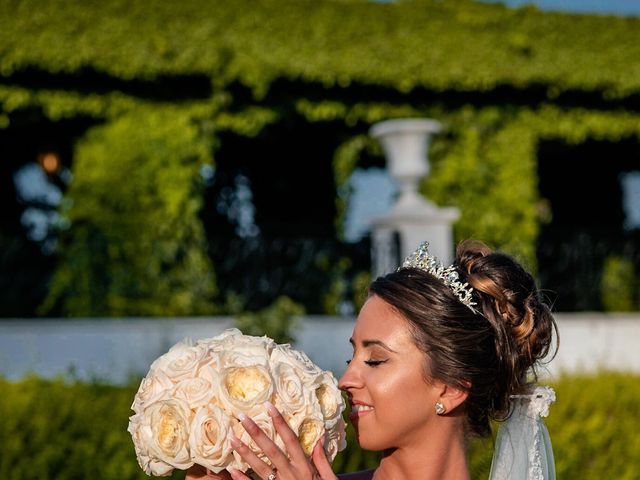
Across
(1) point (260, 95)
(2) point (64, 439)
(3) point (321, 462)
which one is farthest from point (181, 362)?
(1) point (260, 95)

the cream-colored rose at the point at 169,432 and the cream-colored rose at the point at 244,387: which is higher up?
the cream-colored rose at the point at 244,387

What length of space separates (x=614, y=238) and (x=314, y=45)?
4.22 m

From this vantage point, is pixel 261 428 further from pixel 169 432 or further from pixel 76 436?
pixel 76 436

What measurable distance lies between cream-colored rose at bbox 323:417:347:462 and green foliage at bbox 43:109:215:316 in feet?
22.9

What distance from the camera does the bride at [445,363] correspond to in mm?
2643

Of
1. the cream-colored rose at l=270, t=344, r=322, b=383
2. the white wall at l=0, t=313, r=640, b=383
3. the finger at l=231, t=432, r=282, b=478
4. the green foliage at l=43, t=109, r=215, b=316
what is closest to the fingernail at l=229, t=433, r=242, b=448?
the finger at l=231, t=432, r=282, b=478

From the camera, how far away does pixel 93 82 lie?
33.1ft

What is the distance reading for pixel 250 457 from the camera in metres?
2.22

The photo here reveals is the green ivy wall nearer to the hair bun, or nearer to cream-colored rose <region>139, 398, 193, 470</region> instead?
the hair bun

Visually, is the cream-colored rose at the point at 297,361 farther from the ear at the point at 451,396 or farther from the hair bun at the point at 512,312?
the hair bun at the point at 512,312

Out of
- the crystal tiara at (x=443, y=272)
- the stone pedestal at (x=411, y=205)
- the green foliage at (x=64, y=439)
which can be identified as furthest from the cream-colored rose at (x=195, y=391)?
the stone pedestal at (x=411, y=205)

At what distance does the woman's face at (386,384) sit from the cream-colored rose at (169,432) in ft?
1.73

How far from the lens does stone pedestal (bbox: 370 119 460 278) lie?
29.6 ft

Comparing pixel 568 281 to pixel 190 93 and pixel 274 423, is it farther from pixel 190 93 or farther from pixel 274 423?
pixel 274 423
